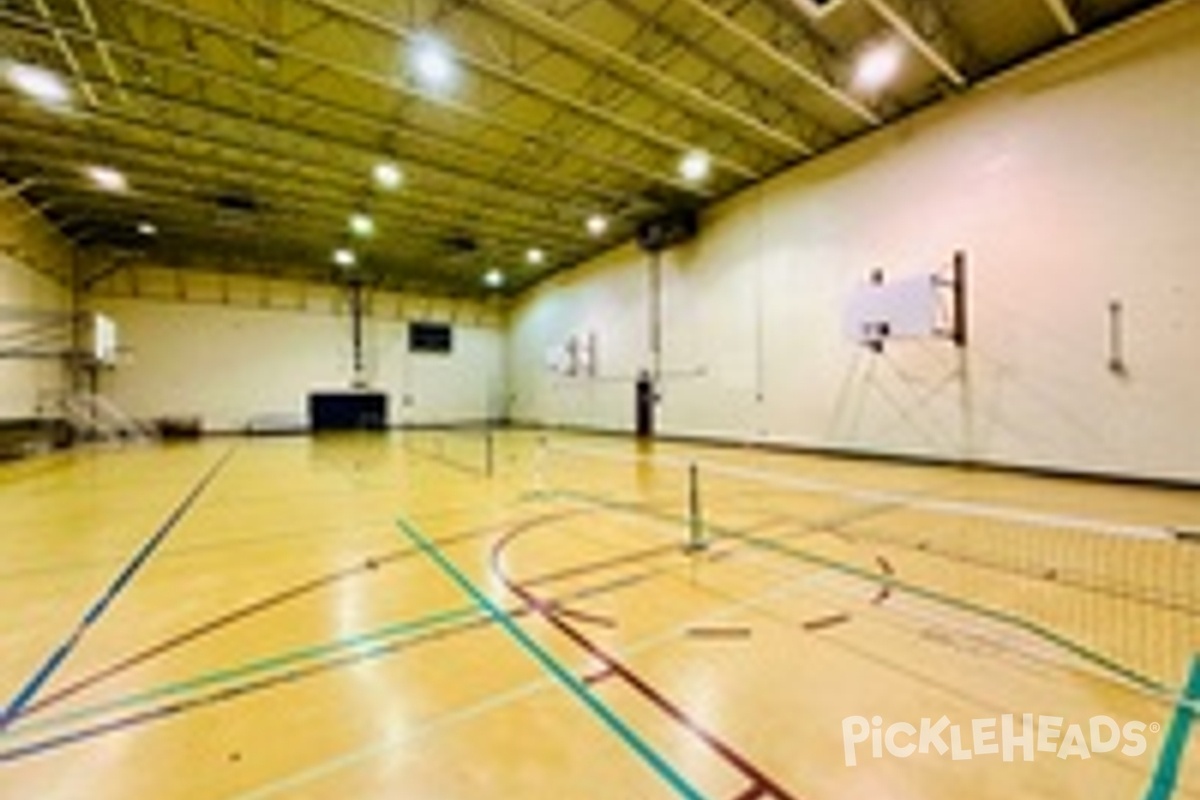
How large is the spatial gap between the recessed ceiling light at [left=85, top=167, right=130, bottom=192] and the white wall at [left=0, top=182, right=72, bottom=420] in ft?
5.18

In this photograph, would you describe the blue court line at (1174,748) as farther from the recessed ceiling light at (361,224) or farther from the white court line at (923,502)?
the recessed ceiling light at (361,224)

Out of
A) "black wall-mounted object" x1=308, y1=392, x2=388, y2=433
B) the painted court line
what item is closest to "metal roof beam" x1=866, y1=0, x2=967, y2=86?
the painted court line

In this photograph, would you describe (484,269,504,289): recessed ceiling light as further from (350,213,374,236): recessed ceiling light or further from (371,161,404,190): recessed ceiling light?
(371,161,404,190): recessed ceiling light

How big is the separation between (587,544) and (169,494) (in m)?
6.76

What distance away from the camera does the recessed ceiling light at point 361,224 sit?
15789mm

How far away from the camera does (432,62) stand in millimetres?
8172

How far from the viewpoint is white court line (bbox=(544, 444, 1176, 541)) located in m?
2.62

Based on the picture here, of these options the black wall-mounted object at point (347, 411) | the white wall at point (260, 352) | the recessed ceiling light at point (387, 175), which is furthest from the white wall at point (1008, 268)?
the black wall-mounted object at point (347, 411)

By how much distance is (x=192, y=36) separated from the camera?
837 centimetres

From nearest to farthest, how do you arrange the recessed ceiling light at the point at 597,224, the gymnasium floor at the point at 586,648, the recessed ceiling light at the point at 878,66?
the gymnasium floor at the point at 586,648 → the recessed ceiling light at the point at 878,66 → the recessed ceiling light at the point at 597,224

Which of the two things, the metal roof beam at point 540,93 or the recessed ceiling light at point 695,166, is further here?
the recessed ceiling light at point 695,166

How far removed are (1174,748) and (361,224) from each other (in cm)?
1778

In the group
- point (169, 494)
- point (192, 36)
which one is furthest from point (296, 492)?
point (192, 36)

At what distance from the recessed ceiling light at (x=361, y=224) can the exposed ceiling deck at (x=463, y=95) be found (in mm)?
355
